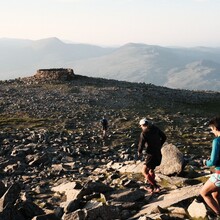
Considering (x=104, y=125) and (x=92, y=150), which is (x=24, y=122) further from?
(x=92, y=150)

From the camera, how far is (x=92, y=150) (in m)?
29.5

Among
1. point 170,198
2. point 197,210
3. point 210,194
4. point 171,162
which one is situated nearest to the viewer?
point 210,194

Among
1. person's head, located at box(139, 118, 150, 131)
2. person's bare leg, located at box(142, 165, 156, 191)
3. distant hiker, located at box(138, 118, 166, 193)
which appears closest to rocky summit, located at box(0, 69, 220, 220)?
person's bare leg, located at box(142, 165, 156, 191)

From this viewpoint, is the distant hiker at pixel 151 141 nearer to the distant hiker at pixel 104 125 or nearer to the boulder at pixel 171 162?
the boulder at pixel 171 162

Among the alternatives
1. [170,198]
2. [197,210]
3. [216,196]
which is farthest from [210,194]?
[170,198]

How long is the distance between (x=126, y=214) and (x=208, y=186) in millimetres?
3636

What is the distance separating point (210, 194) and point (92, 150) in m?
18.3

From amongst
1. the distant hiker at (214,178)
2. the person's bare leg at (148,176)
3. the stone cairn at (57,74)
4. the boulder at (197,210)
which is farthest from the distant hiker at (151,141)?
the stone cairn at (57,74)

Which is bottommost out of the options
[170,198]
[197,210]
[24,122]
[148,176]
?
[24,122]

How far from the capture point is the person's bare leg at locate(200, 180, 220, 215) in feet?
37.8

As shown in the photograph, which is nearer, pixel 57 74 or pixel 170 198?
pixel 170 198

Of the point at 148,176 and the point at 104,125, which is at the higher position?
the point at 148,176

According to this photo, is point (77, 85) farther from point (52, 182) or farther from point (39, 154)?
point (52, 182)

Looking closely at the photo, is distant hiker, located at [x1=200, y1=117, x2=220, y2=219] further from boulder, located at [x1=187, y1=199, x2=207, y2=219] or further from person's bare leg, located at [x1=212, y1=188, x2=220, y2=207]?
boulder, located at [x1=187, y1=199, x2=207, y2=219]
